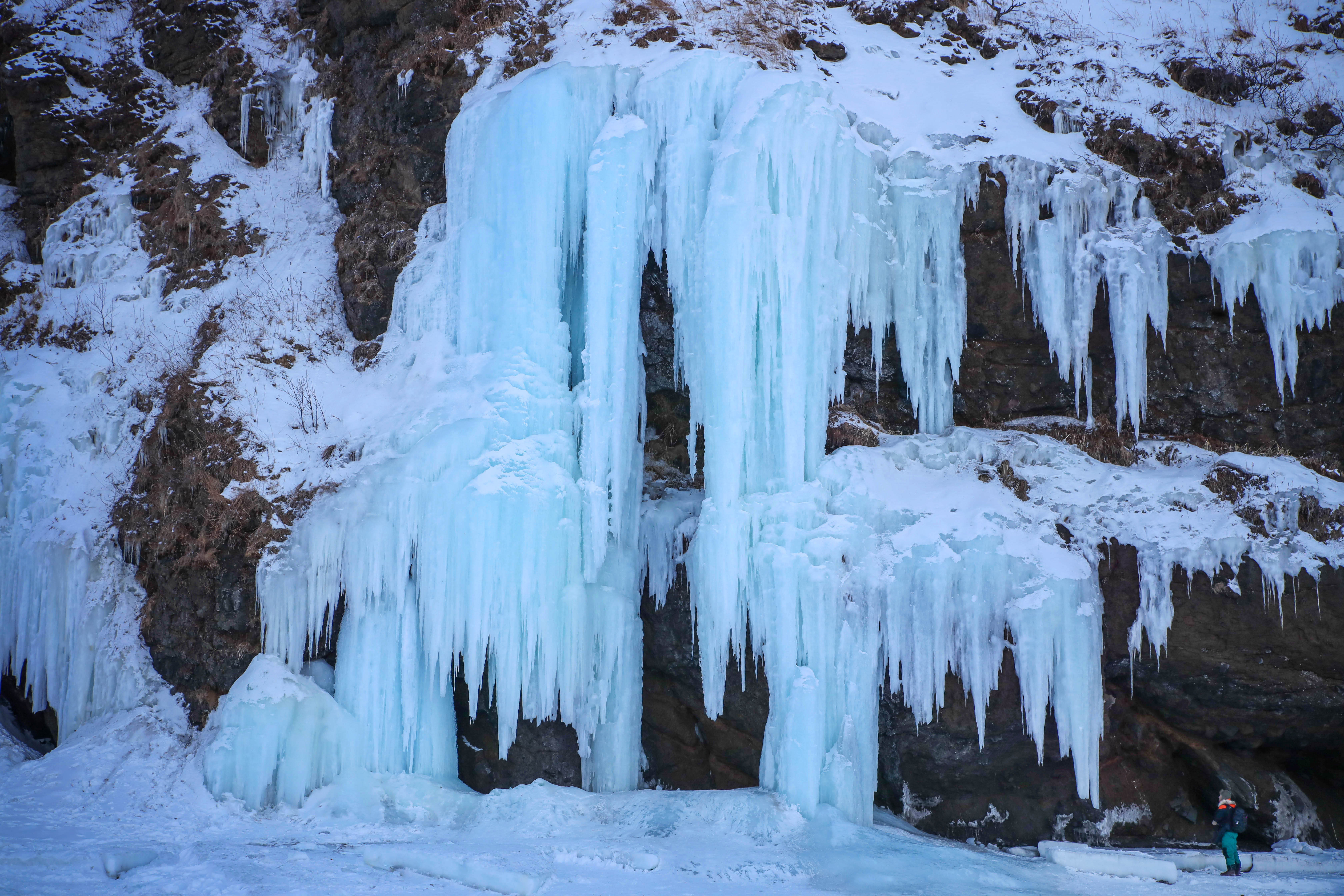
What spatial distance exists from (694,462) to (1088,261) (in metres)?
4.49

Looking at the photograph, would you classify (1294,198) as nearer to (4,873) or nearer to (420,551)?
(420,551)

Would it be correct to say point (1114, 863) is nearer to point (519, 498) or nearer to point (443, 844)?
point (443, 844)

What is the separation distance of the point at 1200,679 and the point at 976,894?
3542 mm

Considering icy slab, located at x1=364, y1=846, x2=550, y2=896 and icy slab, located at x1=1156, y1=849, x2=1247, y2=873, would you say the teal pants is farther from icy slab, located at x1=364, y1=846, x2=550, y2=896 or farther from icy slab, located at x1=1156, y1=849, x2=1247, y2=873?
icy slab, located at x1=364, y1=846, x2=550, y2=896

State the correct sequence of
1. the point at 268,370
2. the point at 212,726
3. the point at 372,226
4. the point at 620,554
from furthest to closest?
the point at 372,226, the point at 268,370, the point at 620,554, the point at 212,726

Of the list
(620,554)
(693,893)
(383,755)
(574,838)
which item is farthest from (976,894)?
(383,755)

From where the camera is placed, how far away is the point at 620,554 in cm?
1063

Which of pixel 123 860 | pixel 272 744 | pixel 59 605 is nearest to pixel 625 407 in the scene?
pixel 272 744

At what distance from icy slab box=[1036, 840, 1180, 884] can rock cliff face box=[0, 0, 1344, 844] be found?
3.80 feet

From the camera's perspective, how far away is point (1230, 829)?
361 inches

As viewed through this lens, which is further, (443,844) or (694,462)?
A: (694,462)

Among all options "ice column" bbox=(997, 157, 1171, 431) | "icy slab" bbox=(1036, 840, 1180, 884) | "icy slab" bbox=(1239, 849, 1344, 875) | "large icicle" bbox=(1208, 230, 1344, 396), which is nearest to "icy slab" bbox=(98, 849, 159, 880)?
"icy slab" bbox=(1036, 840, 1180, 884)

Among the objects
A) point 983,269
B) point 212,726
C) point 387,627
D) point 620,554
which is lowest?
point 212,726

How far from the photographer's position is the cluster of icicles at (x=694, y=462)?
9.66m
